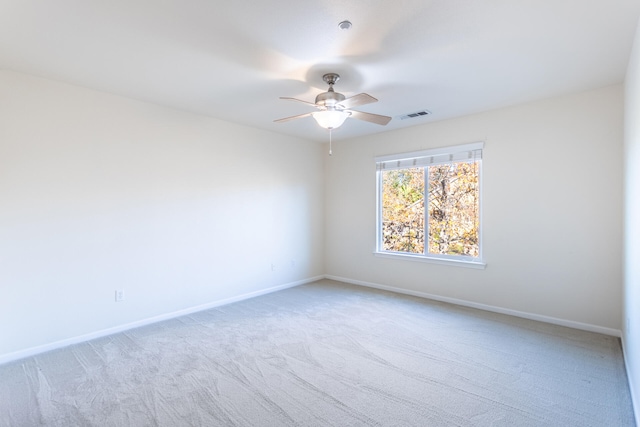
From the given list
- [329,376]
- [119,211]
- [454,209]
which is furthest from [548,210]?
[119,211]

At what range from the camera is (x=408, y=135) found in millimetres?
4930

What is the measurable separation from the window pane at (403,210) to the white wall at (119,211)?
1.72 meters

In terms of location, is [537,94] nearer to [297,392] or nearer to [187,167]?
[297,392]

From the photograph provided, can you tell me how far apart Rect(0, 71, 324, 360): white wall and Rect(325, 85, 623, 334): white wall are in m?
2.56

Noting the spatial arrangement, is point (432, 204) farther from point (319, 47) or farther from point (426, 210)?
point (319, 47)

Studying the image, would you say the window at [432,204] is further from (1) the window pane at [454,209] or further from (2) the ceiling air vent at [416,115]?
(2) the ceiling air vent at [416,115]

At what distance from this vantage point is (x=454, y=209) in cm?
458

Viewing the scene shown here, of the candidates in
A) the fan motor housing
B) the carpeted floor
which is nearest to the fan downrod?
the fan motor housing

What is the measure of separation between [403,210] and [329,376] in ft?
10.2

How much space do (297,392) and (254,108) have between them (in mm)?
3100

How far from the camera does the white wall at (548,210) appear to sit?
337cm

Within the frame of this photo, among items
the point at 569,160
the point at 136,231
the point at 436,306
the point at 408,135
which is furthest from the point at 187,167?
the point at 569,160

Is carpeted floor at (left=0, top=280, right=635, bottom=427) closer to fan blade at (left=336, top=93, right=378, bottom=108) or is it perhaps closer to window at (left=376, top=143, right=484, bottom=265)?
window at (left=376, top=143, right=484, bottom=265)

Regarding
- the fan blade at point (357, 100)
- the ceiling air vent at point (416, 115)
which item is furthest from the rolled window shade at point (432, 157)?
the fan blade at point (357, 100)
